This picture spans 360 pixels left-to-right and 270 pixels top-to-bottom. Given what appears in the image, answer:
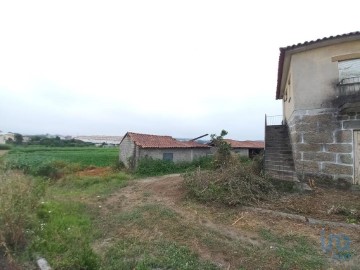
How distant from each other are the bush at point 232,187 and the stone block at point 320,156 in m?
1.69

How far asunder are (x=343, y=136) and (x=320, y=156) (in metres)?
0.96

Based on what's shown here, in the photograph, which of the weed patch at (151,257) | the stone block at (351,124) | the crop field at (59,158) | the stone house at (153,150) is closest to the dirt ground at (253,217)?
the weed patch at (151,257)

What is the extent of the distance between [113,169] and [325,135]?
50.2 feet

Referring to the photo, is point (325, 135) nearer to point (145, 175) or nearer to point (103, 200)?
point (103, 200)

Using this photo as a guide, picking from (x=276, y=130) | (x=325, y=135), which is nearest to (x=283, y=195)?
(x=325, y=135)

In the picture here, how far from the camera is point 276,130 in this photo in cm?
1388

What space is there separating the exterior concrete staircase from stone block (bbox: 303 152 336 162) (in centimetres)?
79

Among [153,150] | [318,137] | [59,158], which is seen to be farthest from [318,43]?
[59,158]

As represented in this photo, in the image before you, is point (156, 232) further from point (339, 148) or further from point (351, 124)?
point (351, 124)

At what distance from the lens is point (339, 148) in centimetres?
895

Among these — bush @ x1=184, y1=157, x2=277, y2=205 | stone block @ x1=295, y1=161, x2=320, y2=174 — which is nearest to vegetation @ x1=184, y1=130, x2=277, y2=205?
bush @ x1=184, y1=157, x2=277, y2=205

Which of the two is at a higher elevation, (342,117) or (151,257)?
(342,117)

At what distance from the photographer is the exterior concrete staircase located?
10.1 meters

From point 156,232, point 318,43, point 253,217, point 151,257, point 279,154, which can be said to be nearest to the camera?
point 151,257
